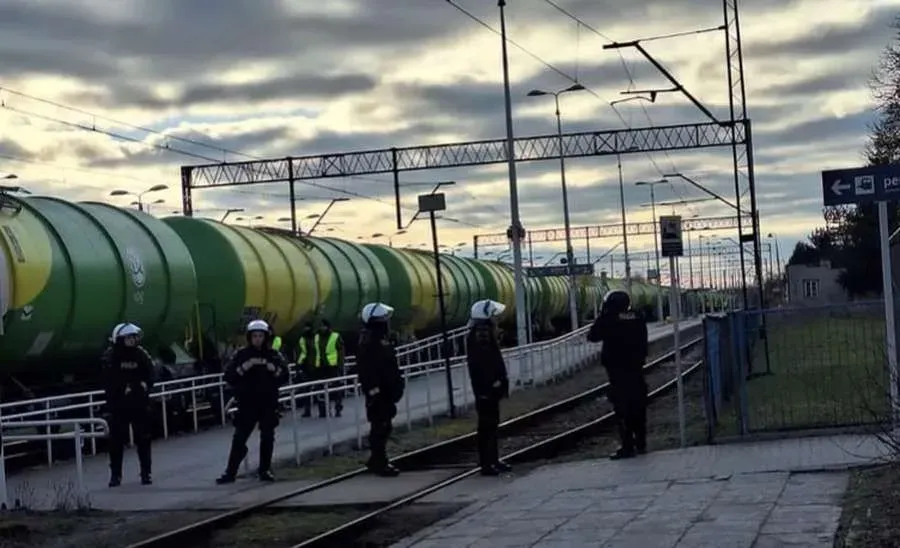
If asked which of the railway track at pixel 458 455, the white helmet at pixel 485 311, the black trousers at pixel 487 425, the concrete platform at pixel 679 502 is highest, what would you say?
the white helmet at pixel 485 311

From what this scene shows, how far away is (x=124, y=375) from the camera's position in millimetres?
15258

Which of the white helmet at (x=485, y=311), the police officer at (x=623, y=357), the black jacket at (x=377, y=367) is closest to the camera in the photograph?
the white helmet at (x=485, y=311)

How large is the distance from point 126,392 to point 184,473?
144 cm

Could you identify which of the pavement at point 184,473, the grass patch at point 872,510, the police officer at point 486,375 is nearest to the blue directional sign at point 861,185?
the grass patch at point 872,510

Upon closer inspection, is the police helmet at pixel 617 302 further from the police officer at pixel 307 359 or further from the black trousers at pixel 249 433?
the police officer at pixel 307 359

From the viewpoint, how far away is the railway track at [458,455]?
11.1 m

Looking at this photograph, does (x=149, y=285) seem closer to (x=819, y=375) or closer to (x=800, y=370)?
(x=800, y=370)

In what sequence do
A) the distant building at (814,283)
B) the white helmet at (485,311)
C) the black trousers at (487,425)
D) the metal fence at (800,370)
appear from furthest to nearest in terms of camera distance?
the distant building at (814,283)
the metal fence at (800,370)
the white helmet at (485,311)
the black trousers at (487,425)

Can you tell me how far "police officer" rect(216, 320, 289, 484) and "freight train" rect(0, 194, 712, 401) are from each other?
8.68ft

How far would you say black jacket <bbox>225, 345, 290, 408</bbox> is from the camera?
49.0 ft

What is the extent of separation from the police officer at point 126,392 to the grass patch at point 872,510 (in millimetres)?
7744

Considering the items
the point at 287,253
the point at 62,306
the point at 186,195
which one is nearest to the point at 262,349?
the point at 62,306

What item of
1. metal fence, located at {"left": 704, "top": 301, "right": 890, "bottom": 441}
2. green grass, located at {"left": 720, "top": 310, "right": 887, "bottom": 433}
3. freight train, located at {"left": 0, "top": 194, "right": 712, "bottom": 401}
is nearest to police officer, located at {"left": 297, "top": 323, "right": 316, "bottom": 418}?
freight train, located at {"left": 0, "top": 194, "right": 712, "bottom": 401}

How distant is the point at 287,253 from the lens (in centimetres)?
2844
